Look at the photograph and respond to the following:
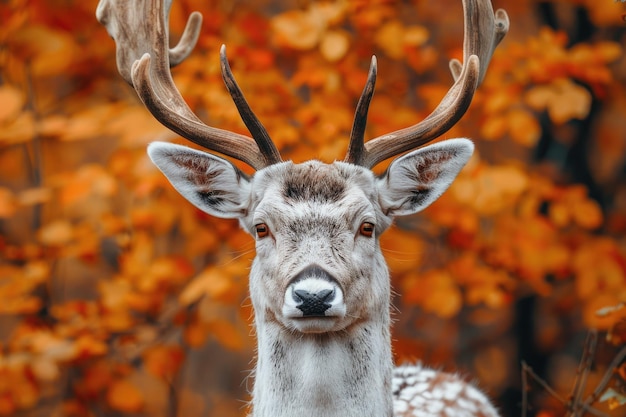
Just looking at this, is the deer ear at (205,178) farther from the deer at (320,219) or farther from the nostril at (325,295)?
the nostril at (325,295)

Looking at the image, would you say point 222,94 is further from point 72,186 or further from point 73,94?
point 73,94

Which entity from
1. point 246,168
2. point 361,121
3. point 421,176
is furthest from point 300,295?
point 246,168

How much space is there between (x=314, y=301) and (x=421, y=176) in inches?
41.5

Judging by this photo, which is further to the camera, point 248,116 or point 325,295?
point 248,116

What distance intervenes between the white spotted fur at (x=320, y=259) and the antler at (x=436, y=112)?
0.10 metres

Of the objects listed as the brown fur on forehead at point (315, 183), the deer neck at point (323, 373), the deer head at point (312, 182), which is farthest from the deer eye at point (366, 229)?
the deer neck at point (323, 373)

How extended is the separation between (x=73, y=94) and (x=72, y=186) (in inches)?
55.7

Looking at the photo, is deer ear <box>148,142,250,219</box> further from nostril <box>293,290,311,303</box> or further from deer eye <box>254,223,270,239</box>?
nostril <box>293,290,311,303</box>

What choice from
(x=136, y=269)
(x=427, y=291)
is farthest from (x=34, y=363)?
(x=427, y=291)

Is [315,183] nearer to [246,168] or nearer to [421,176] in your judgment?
[421,176]

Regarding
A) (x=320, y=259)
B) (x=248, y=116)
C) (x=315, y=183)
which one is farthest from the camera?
(x=248, y=116)

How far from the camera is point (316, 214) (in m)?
4.08

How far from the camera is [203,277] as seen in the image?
705 centimetres

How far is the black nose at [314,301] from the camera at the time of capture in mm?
3729
